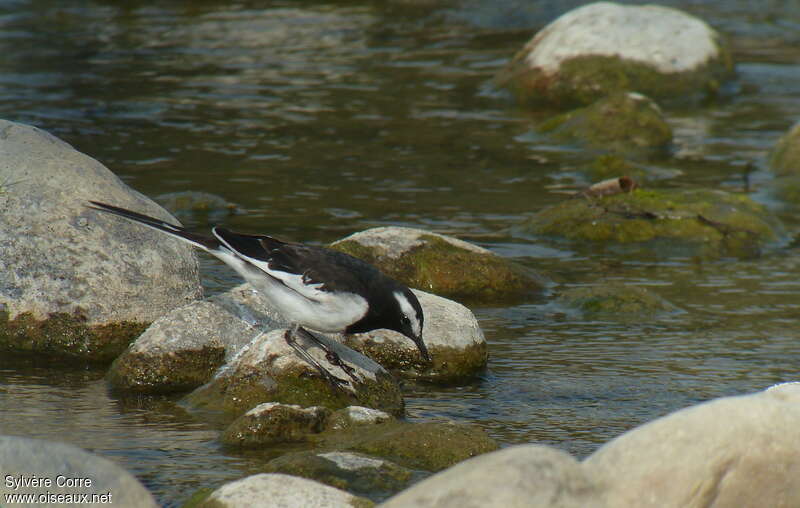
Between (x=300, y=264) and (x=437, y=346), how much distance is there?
1388 millimetres

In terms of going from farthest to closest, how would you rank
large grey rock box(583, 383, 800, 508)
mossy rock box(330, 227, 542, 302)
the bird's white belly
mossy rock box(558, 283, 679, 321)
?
mossy rock box(330, 227, 542, 302) < mossy rock box(558, 283, 679, 321) < the bird's white belly < large grey rock box(583, 383, 800, 508)

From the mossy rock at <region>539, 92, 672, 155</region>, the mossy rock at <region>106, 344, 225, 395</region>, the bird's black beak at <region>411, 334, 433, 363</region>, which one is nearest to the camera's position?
the bird's black beak at <region>411, 334, 433, 363</region>

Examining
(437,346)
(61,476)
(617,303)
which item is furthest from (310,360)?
(617,303)

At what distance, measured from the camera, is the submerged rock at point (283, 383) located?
24.3 ft

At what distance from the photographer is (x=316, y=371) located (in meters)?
7.41

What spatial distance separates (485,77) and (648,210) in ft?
24.8

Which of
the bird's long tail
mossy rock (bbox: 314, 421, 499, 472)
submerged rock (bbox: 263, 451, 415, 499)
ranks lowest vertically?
mossy rock (bbox: 314, 421, 499, 472)

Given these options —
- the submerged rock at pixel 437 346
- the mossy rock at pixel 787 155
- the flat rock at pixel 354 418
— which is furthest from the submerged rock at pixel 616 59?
the flat rock at pixel 354 418

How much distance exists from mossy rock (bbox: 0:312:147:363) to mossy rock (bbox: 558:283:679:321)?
3.53m

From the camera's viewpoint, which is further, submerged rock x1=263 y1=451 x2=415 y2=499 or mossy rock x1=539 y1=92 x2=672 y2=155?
mossy rock x1=539 y1=92 x2=672 y2=155

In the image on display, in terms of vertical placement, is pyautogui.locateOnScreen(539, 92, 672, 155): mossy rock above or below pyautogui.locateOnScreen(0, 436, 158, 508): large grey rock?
below

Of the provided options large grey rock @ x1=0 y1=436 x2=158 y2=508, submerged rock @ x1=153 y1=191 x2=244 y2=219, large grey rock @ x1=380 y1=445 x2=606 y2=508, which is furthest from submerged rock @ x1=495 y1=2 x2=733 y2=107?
large grey rock @ x1=0 y1=436 x2=158 y2=508

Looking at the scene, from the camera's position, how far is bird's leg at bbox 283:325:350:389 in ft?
24.3

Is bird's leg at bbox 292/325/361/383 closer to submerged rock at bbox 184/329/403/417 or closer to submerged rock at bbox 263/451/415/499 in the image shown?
submerged rock at bbox 184/329/403/417
